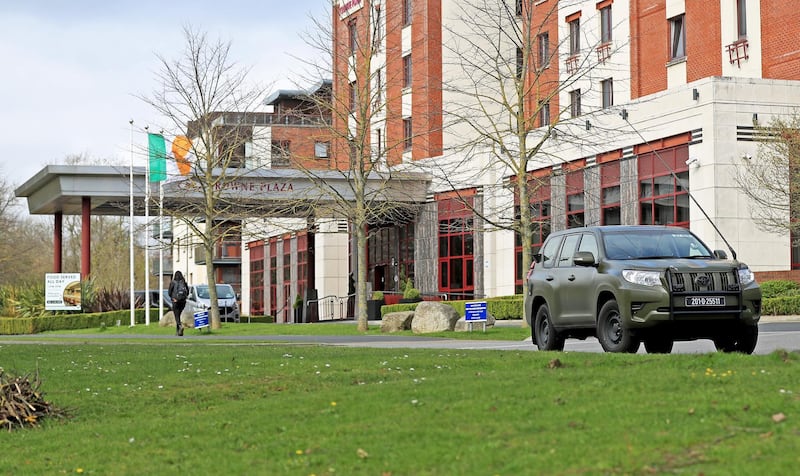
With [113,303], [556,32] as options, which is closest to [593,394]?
[556,32]

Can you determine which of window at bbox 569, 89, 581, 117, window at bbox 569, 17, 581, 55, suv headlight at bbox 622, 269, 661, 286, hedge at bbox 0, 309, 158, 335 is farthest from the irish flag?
suv headlight at bbox 622, 269, 661, 286

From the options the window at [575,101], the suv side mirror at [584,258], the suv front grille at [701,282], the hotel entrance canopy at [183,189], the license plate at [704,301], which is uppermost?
the window at [575,101]

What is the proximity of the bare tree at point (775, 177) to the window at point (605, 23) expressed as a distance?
42.5 feet

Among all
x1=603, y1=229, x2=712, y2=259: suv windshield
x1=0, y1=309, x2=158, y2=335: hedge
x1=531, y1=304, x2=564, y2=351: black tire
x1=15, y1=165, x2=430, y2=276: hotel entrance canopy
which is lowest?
x1=0, y1=309, x2=158, y2=335: hedge

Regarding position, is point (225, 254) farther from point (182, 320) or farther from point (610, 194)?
point (610, 194)

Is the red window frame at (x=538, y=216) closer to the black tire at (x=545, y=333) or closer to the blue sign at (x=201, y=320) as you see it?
the blue sign at (x=201, y=320)

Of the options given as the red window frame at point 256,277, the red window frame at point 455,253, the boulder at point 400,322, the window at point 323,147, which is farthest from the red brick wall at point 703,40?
the red window frame at point 256,277

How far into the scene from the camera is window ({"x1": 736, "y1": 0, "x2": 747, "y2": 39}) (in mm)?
41688

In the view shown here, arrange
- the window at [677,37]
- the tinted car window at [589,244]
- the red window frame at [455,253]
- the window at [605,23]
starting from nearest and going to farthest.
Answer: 1. the tinted car window at [589,244]
2. the window at [677,37]
3. the window at [605,23]
4. the red window frame at [455,253]

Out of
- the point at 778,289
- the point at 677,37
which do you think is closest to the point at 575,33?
the point at 677,37

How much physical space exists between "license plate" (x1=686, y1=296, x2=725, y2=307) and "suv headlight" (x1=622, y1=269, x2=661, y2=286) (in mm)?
428

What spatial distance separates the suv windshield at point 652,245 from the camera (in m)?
16.3

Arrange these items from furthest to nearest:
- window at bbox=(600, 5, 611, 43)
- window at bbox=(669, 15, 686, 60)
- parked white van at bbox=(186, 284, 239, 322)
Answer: parked white van at bbox=(186, 284, 239, 322)
window at bbox=(600, 5, 611, 43)
window at bbox=(669, 15, 686, 60)

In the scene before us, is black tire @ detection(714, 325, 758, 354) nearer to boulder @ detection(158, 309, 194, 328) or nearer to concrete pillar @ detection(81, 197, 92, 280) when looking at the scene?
boulder @ detection(158, 309, 194, 328)
